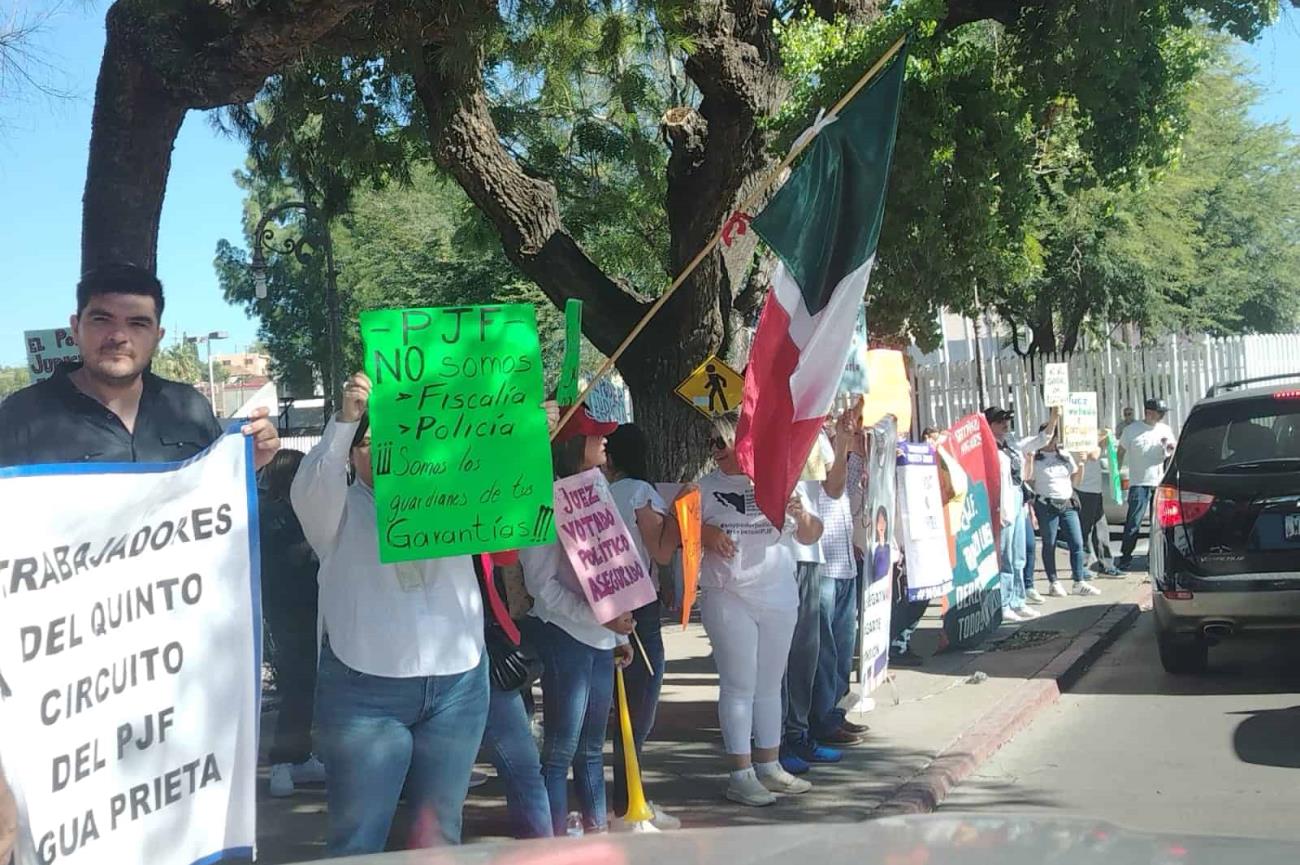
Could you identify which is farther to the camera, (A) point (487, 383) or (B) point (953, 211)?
(B) point (953, 211)

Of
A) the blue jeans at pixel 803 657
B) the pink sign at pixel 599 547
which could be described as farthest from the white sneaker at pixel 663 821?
the blue jeans at pixel 803 657

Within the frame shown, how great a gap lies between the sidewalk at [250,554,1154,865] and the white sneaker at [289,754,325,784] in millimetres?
64

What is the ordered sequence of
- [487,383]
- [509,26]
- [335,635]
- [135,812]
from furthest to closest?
[509,26]
[487,383]
[335,635]
[135,812]

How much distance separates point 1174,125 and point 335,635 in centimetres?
989

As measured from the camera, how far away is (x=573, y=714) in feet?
18.0

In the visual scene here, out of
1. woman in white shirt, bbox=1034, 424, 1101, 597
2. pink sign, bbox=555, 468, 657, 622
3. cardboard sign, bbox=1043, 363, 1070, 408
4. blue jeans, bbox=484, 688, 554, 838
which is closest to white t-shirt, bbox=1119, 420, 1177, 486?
cardboard sign, bbox=1043, 363, 1070, 408

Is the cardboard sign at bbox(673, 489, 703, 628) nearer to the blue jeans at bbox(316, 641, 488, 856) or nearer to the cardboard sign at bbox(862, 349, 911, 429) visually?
the blue jeans at bbox(316, 641, 488, 856)

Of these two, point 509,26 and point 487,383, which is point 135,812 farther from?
point 509,26

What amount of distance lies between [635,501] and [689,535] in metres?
0.33

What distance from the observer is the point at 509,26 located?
9000 mm

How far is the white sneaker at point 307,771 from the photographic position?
7.23 metres

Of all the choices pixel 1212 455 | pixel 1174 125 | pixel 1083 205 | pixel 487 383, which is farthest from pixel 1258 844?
pixel 1083 205

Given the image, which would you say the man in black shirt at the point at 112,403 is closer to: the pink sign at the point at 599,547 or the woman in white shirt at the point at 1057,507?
the pink sign at the point at 599,547

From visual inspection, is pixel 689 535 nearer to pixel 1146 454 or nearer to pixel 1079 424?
pixel 1146 454
